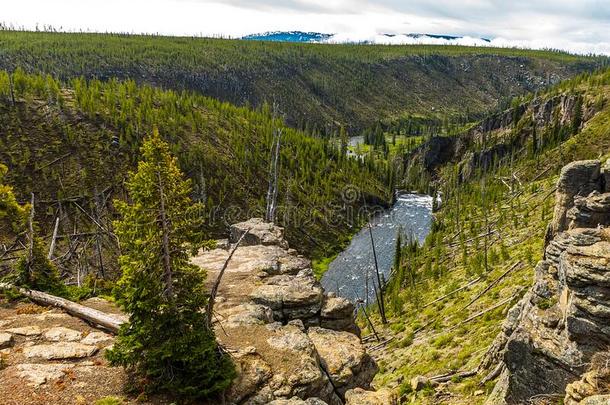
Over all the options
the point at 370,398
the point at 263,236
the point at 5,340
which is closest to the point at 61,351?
the point at 5,340

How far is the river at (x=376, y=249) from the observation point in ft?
351

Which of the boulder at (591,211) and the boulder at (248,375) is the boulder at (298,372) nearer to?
the boulder at (248,375)

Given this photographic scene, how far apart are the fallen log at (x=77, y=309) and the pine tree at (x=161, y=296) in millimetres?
5833

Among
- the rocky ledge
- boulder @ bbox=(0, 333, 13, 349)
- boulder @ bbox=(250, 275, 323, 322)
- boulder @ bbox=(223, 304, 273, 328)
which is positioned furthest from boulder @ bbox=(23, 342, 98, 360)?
boulder @ bbox=(250, 275, 323, 322)

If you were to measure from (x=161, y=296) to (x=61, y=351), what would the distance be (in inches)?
312

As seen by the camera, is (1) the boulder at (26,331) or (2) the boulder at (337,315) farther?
(2) the boulder at (337,315)

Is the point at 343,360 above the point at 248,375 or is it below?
A: below

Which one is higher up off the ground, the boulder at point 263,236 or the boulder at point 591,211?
the boulder at point 591,211

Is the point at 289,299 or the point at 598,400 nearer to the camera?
the point at 598,400

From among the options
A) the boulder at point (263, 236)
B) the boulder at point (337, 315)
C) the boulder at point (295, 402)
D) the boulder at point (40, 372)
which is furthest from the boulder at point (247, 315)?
the boulder at point (263, 236)

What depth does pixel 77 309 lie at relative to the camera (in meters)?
28.3

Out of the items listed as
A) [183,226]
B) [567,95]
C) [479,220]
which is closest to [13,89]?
[183,226]

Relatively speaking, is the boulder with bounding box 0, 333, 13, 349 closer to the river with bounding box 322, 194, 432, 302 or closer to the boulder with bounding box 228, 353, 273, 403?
the boulder with bounding box 228, 353, 273, 403

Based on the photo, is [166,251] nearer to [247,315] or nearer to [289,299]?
[247,315]
